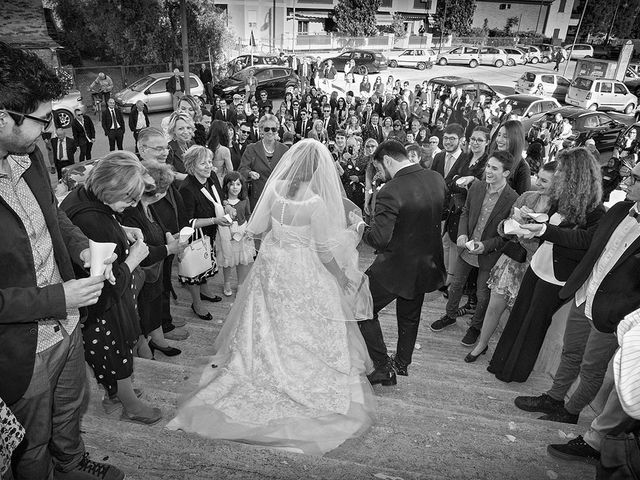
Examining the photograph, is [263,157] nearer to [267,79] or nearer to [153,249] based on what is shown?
[153,249]

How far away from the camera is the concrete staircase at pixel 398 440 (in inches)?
99.6

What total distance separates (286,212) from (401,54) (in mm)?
31290

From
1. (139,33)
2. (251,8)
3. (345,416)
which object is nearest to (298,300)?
(345,416)

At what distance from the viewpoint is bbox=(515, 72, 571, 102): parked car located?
22234 millimetres

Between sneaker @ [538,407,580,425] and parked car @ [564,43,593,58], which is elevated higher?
parked car @ [564,43,593,58]

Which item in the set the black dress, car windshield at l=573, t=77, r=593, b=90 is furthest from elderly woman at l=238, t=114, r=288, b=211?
car windshield at l=573, t=77, r=593, b=90

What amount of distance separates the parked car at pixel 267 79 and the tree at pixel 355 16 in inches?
705

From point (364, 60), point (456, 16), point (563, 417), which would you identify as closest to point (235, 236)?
point (563, 417)

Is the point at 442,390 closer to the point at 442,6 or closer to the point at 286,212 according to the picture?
the point at 286,212

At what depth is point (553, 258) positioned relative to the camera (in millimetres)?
3592

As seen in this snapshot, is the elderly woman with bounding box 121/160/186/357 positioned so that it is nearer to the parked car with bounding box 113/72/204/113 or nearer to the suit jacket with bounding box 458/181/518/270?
the suit jacket with bounding box 458/181/518/270

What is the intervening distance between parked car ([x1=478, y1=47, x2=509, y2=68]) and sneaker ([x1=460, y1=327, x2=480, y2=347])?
32.5 metres

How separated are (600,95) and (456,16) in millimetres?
24300

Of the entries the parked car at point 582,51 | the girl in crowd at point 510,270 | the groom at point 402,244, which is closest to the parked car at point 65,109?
the groom at point 402,244
